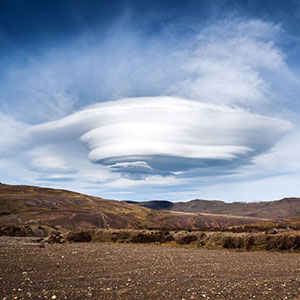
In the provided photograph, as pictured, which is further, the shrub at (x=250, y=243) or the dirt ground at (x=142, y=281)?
the shrub at (x=250, y=243)

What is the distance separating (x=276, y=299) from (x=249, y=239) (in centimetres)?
2673

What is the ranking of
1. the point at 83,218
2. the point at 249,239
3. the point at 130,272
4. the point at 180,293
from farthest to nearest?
the point at 83,218 < the point at 249,239 < the point at 130,272 < the point at 180,293

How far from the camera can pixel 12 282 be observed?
47.8 feet

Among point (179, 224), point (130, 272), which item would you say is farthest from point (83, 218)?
point (130, 272)

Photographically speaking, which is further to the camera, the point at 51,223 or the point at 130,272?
the point at 51,223

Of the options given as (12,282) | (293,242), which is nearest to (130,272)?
(12,282)

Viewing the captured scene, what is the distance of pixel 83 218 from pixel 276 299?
73.7m

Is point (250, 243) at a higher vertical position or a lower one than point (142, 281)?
lower

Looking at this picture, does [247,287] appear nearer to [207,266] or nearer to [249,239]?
[207,266]

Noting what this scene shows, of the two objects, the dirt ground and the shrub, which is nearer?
the dirt ground

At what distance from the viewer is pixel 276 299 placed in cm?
1191

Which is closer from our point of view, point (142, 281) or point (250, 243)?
point (142, 281)

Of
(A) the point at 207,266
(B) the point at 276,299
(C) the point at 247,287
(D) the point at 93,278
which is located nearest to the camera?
(B) the point at 276,299

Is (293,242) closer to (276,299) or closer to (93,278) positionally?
(276,299)
